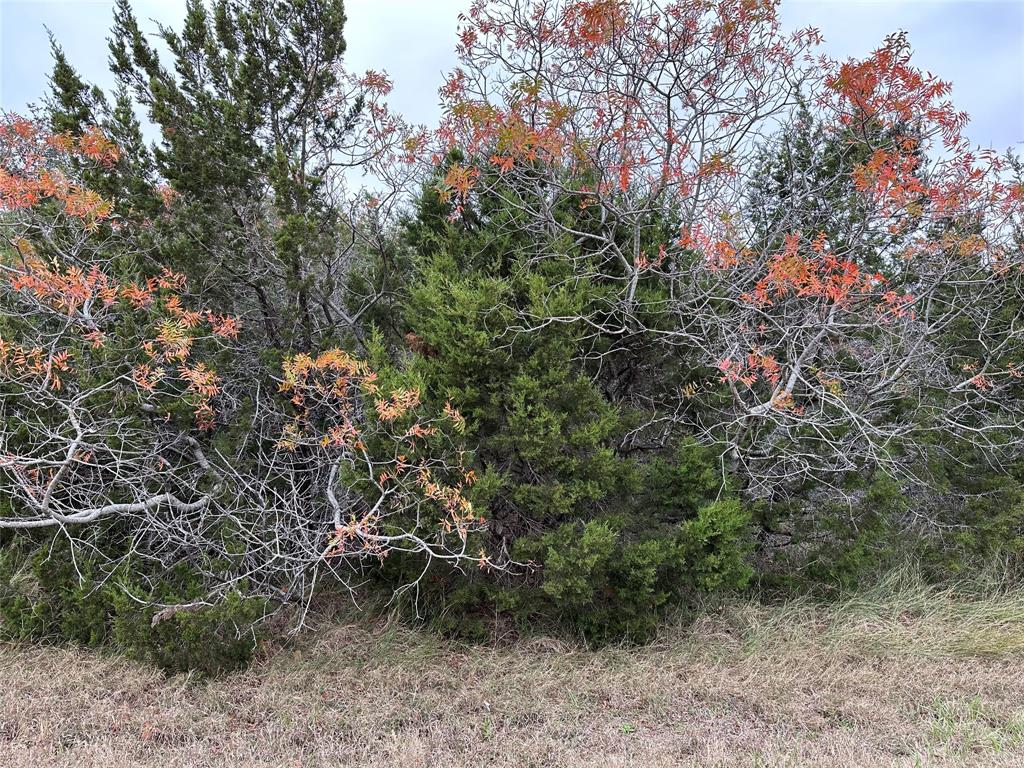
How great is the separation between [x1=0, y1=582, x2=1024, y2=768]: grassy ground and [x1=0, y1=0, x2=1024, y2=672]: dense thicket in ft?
0.78

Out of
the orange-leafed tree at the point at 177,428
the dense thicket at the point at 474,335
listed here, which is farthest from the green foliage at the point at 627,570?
the orange-leafed tree at the point at 177,428

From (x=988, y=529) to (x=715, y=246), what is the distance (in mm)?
3245

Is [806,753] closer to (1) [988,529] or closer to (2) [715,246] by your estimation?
(2) [715,246]

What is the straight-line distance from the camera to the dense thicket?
11.3 feet

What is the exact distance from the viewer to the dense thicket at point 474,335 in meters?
3.45

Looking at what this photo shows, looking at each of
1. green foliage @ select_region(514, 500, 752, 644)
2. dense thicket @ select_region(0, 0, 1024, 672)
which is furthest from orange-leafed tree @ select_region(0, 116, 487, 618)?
green foliage @ select_region(514, 500, 752, 644)

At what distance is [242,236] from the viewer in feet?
13.3

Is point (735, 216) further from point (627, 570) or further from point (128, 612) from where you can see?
point (128, 612)

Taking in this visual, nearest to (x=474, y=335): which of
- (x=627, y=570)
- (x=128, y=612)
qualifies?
(x=627, y=570)

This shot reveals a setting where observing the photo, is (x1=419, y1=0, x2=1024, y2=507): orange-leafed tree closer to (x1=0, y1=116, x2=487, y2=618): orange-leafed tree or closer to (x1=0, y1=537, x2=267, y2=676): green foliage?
(x1=0, y1=116, x2=487, y2=618): orange-leafed tree

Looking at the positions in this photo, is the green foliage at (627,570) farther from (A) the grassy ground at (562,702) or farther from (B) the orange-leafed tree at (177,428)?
(B) the orange-leafed tree at (177,428)

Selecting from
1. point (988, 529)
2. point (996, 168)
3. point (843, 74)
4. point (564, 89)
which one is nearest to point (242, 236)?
point (564, 89)

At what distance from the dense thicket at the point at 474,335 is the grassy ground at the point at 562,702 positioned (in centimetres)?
A: 24

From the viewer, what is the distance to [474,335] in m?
3.42
